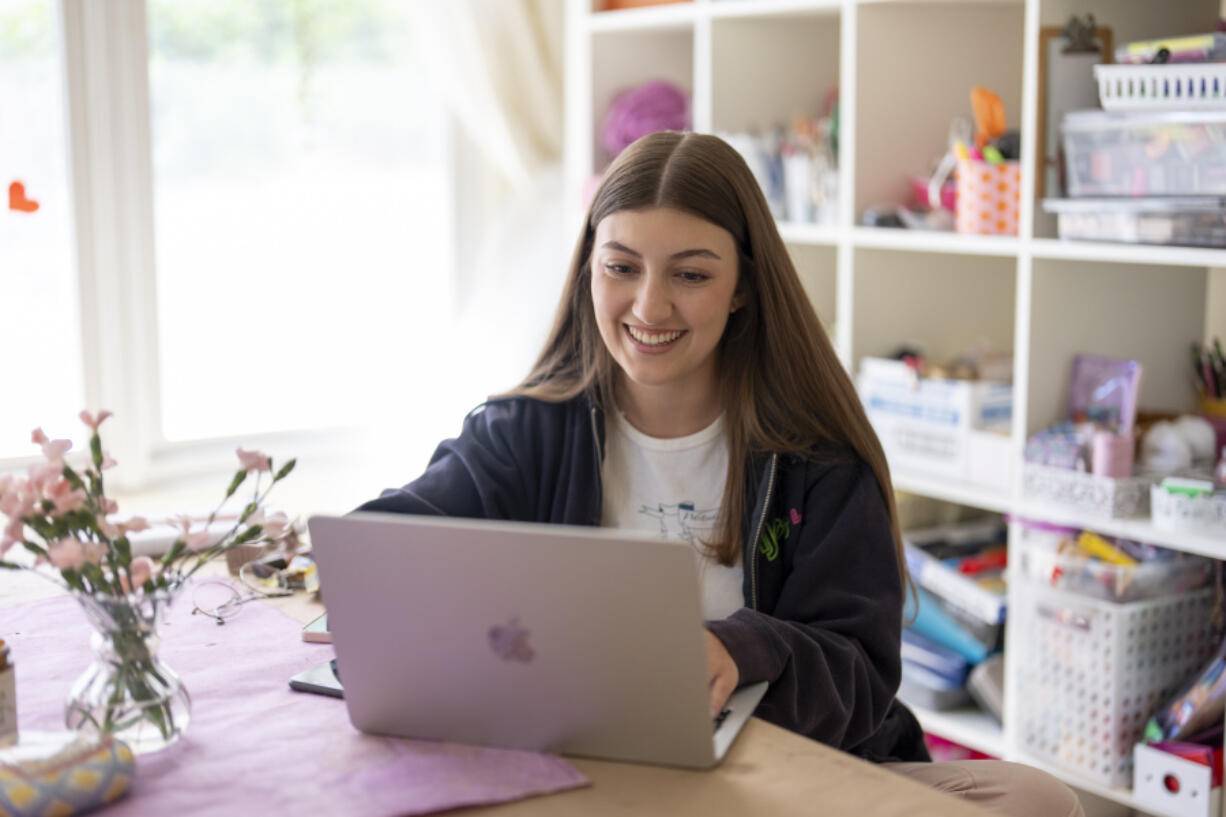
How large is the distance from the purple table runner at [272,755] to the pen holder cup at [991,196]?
1455mm

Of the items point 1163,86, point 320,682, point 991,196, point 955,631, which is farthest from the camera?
point 955,631

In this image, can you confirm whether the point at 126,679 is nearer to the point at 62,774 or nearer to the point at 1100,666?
the point at 62,774

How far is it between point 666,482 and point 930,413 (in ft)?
3.17

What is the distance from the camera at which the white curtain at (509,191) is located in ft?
10.4

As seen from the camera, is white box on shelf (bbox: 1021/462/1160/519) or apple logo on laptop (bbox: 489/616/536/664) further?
white box on shelf (bbox: 1021/462/1160/519)

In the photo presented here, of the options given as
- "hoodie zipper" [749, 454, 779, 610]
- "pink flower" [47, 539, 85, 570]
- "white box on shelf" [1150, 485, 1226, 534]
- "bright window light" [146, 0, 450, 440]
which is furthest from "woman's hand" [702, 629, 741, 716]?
"bright window light" [146, 0, 450, 440]

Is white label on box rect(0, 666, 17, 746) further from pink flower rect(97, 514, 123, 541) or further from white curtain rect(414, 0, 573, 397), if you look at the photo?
white curtain rect(414, 0, 573, 397)

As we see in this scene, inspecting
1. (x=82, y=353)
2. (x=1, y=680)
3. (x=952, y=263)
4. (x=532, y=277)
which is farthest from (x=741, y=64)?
(x=1, y=680)

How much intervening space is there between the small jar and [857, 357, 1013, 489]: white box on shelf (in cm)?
165

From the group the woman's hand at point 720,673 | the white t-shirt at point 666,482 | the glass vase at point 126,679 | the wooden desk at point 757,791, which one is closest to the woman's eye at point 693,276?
the white t-shirt at point 666,482

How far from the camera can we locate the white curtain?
3.18 meters

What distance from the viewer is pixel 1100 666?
212cm

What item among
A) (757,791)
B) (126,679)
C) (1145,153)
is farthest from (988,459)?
(126,679)

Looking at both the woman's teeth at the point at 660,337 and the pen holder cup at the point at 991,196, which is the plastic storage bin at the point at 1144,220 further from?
the woman's teeth at the point at 660,337
